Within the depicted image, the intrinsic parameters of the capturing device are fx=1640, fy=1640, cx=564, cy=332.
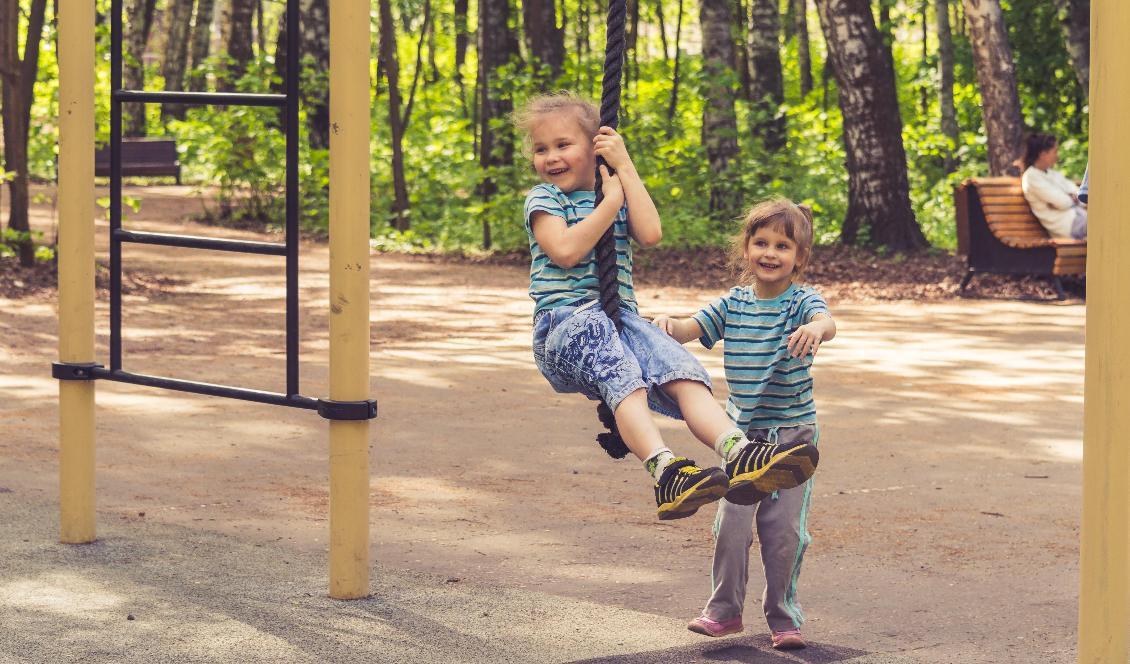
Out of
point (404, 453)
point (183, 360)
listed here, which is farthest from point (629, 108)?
point (404, 453)

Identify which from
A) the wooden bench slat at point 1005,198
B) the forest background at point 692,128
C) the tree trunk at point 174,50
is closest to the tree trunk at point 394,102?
the forest background at point 692,128

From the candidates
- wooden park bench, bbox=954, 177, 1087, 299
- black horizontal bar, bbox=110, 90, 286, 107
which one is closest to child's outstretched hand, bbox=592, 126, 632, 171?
black horizontal bar, bbox=110, 90, 286, 107

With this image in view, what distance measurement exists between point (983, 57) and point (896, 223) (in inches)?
70.4

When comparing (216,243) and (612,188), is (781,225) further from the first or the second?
(216,243)

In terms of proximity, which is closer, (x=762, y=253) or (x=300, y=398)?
(x=762, y=253)

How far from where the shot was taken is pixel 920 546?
562 cm

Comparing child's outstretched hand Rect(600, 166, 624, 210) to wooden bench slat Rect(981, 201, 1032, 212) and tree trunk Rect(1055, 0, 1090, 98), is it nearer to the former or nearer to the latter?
wooden bench slat Rect(981, 201, 1032, 212)

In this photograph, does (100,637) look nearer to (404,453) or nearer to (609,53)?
(609,53)

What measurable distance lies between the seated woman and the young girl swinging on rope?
9.70 m

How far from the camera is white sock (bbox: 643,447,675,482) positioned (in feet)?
12.9

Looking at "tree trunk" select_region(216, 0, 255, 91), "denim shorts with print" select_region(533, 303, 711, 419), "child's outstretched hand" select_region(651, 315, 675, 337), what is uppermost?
"tree trunk" select_region(216, 0, 255, 91)

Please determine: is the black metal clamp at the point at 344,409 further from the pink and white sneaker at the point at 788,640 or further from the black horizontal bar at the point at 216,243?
the pink and white sneaker at the point at 788,640

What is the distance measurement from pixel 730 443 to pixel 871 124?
1256 cm

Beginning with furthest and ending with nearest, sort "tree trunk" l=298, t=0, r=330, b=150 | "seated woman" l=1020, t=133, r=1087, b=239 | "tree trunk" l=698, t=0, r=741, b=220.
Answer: "tree trunk" l=298, t=0, r=330, b=150 → "tree trunk" l=698, t=0, r=741, b=220 → "seated woman" l=1020, t=133, r=1087, b=239
